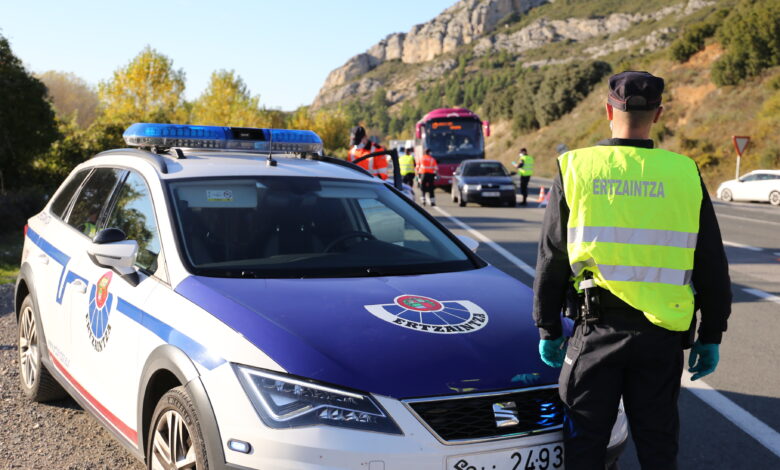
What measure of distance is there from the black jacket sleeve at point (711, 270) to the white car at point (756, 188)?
2687 centimetres

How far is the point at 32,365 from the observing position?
493 cm

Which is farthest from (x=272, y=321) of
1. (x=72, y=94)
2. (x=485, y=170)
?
(x=72, y=94)

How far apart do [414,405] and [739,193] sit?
2894 cm

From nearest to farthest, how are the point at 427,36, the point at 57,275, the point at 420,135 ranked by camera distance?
the point at 57,275
the point at 420,135
the point at 427,36

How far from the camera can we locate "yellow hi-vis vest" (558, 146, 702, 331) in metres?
2.58

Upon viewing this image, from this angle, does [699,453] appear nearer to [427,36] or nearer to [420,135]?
[420,135]

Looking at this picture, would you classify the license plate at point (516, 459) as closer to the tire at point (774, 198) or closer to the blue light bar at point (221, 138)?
the blue light bar at point (221, 138)

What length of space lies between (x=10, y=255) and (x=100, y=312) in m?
10.5

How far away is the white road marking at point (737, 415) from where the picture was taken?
4.26m

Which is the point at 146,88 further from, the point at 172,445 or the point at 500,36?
the point at 500,36

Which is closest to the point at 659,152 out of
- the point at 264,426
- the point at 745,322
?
the point at 264,426

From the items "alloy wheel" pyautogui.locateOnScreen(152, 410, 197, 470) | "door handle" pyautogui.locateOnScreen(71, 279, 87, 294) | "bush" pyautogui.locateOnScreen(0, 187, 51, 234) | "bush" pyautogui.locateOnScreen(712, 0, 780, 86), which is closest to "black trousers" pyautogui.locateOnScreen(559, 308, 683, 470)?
"alloy wheel" pyautogui.locateOnScreen(152, 410, 197, 470)

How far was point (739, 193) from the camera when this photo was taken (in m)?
28.5

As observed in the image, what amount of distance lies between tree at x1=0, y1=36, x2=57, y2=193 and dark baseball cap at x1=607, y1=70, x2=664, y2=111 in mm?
21272
